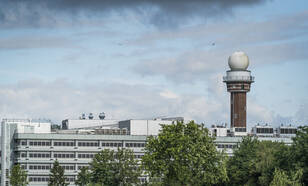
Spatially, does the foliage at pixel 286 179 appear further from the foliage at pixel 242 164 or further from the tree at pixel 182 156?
the foliage at pixel 242 164

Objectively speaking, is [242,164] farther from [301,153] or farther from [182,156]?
[182,156]

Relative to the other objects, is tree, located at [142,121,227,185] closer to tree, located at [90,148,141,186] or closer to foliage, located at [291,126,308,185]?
foliage, located at [291,126,308,185]

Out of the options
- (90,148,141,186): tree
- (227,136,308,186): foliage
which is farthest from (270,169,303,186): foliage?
(90,148,141,186): tree

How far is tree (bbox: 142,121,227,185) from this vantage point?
417 ft

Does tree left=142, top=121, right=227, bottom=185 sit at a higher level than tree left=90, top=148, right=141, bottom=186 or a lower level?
higher

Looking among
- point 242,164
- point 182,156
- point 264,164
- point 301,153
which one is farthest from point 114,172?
point 301,153

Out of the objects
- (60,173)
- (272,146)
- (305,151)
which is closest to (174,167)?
(305,151)

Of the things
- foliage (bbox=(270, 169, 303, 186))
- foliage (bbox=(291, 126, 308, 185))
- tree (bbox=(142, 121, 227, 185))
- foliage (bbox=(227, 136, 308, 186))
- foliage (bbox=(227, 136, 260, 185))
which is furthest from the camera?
foliage (bbox=(227, 136, 260, 185))

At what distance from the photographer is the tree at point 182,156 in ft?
417

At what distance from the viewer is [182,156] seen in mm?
127250

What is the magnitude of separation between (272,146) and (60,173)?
179 ft

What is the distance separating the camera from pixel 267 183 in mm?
143125

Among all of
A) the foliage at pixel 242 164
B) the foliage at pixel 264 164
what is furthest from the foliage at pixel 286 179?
the foliage at pixel 242 164

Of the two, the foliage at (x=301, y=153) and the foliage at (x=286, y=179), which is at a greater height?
the foliage at (x=301, y=153)
